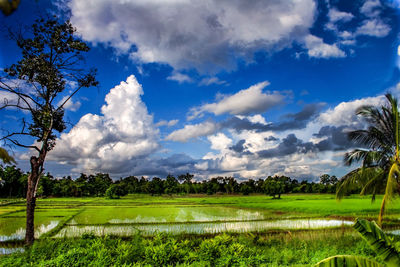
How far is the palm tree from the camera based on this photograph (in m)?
9.26

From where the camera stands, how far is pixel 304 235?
12234 mm

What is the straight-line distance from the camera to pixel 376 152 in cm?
962

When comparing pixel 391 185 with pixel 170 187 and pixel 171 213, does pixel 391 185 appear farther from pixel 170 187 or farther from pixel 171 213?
pixel 170 187

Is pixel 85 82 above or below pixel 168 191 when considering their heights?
above

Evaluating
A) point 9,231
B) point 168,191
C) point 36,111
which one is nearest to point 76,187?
point 168,191

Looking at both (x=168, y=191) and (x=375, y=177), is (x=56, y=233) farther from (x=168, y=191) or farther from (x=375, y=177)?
(x=168, y=191)

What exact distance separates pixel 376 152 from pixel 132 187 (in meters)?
73.3

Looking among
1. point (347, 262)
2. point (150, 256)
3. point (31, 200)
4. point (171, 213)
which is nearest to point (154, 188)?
point (171, 213)

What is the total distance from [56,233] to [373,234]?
14420mm

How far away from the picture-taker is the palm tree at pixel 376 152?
9258mm

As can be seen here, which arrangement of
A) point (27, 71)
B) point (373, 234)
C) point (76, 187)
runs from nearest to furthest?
point (373, 234)
point (27, 71)
point (76, 187)

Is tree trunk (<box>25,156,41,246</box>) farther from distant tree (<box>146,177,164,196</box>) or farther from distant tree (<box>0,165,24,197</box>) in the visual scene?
distant tree (<box>146,177,164,196</box>)

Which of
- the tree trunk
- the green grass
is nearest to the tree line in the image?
the green grass

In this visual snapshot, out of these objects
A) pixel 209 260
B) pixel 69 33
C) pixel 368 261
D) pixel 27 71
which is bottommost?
pixel 209 260
